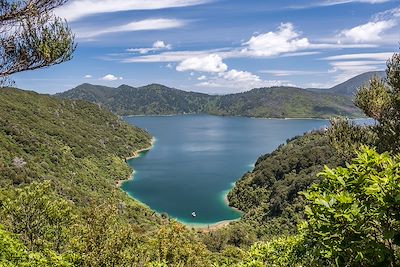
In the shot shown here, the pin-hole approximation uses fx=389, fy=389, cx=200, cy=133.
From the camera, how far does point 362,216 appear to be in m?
4.28

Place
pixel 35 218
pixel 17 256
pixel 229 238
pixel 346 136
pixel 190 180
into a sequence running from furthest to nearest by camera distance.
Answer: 1. pixel 190 180
2. pixel 229 238
3. pixel 35 218
4. pixel 346 136
5. pixel 17 256

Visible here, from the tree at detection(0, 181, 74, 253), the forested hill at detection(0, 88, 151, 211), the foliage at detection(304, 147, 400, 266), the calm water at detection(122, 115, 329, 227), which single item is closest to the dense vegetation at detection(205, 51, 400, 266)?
the foliage at detection(304, 147, 400, 266)

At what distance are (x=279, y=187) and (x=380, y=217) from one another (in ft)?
353

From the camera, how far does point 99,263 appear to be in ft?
55.3

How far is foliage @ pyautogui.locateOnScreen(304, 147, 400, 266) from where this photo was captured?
13.7 feet

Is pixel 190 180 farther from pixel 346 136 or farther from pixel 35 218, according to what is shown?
pixel 346 136

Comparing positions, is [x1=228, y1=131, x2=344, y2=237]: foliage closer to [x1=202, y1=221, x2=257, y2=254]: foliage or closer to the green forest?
the green forest

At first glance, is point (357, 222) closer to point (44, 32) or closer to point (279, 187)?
point (44, 32)

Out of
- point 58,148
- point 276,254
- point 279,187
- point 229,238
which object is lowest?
point 229,238

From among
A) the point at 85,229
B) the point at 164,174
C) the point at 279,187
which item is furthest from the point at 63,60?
the point at 164,174

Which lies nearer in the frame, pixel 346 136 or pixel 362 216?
pixel 362 216

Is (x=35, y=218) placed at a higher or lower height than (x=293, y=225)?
higher

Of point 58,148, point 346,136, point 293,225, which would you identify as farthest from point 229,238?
point 58,148

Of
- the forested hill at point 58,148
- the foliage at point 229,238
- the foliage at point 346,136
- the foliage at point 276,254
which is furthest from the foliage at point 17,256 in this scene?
the forested hill at point 58,148
